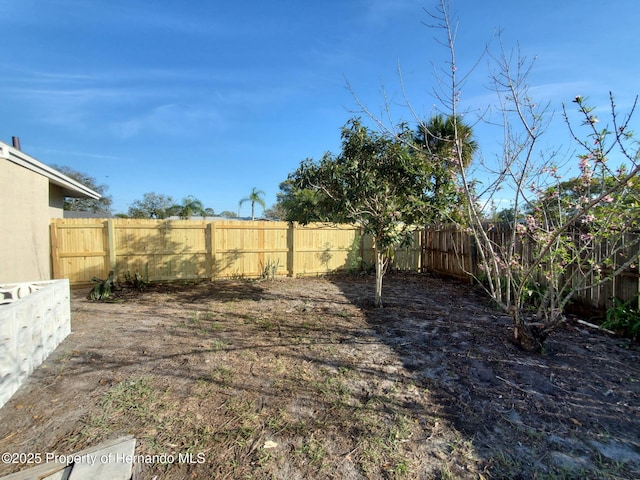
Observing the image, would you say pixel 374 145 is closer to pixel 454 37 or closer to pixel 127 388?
pixel 454 37

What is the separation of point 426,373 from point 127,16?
757 cm

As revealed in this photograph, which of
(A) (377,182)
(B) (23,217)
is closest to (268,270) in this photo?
(A) (377,182)

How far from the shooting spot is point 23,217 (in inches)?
216

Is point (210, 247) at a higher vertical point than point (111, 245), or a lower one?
lower

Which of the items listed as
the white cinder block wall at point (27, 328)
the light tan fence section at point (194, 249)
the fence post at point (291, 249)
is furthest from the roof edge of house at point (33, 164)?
the fence post at point (291, 249)

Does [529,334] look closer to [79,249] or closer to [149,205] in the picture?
[79,249]

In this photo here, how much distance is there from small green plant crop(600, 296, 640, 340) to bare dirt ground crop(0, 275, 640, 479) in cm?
20

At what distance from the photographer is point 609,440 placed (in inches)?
77.0

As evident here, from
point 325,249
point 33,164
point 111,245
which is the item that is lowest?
point 325,249

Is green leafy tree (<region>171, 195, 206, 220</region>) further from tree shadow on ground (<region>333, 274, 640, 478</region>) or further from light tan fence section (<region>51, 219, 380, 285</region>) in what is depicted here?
tree shadow on ground (<region>333, 274, 640, 478</region>)

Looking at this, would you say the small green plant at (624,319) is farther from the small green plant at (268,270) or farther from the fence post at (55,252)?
the fence post at (55,252)

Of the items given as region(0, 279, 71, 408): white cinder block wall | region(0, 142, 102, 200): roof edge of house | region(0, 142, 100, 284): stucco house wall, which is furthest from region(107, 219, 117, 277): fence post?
region(0, 279, 71, 408): white cinder block wall

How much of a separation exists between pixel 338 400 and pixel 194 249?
21.2 ft

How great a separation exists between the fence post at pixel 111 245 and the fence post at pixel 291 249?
4369 millimetres
